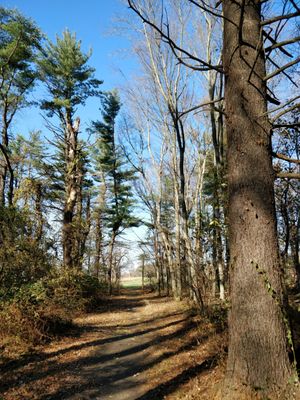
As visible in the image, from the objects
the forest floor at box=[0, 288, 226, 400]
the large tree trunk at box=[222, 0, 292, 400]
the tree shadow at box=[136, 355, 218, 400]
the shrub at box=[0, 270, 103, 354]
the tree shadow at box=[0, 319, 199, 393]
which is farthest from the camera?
the shrub at box=[0, 270, 103, 354]

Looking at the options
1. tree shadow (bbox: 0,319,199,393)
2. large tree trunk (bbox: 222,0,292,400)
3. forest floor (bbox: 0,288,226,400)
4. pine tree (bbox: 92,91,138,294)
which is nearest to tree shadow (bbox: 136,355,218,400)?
forest floor (bbox: 0,288,226,400)

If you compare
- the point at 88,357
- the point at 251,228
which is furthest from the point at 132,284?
the point at 251,228

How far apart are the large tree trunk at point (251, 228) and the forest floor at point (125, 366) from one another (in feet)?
3.07

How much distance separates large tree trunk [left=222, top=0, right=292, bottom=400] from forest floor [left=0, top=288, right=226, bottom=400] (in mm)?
934

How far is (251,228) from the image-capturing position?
9.08 feet

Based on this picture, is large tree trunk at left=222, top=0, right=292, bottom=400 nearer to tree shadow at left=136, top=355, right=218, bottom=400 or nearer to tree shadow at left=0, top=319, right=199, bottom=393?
tree shadow at left=136, top=355, right=218, bottom=400

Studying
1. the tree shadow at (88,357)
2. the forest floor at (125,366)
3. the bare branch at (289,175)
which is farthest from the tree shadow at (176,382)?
the bare branch at (289,175)

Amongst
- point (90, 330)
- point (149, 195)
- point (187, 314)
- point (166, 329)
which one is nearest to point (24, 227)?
point (90, 330)

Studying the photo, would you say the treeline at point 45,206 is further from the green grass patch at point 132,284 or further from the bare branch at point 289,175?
the green grass patch at point 132,284

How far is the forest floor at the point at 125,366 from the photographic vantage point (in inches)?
166

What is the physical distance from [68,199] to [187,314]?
650 cm

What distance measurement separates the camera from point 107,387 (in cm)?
454

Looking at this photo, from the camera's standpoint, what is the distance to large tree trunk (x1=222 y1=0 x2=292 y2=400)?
2.58 meters

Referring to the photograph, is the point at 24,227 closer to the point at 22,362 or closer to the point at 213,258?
the point at 22,362
